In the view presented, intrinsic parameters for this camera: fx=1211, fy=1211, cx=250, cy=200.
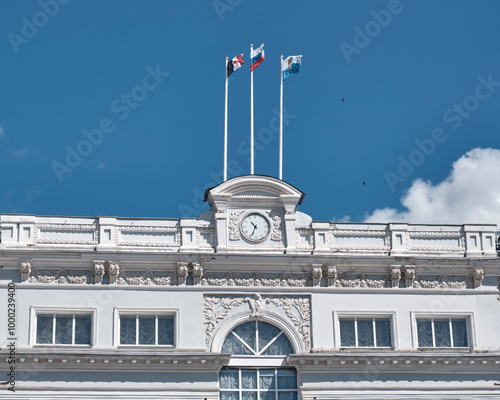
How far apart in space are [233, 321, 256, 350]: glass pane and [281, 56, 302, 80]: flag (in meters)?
10.2

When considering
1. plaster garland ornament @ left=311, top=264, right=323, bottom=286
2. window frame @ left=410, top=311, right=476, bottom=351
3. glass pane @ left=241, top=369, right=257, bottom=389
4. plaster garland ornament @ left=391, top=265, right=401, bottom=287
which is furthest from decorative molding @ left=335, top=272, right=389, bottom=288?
glass pane @ left=241, top=369, right=257, bottom=389

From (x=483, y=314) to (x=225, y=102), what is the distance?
1248cm

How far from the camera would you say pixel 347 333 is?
43375 millimetres

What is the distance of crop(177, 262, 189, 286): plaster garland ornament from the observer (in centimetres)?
4278

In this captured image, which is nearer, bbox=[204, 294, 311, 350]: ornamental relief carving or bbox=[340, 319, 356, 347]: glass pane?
bbox=[204, 294, 311, 350]: ornamental relief carving

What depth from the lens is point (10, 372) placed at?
40.9 m

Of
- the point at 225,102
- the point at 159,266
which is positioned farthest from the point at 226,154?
the point at 159,266

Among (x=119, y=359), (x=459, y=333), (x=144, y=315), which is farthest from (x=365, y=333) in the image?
(x=119, y=359)

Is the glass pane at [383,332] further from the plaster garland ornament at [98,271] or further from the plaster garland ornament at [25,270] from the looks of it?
the plaster garland ornament at [25,270]

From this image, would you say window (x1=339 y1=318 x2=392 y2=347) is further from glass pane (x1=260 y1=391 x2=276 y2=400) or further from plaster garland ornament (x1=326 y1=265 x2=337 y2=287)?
glass pane (x1=260 y1=391 x2=276 y2=400)

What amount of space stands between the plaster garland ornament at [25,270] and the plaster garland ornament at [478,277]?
16065 millimetres

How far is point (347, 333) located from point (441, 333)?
346 cm

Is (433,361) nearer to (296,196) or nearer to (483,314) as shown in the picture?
(483,314)

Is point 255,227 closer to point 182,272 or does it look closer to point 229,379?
point 182,272
